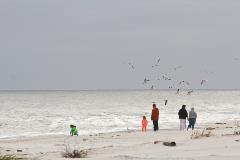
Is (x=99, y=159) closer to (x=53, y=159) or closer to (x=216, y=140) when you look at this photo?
(x=53, y=159)

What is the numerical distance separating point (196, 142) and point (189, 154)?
2.81 metres

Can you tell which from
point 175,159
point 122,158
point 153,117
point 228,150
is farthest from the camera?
point 153,117

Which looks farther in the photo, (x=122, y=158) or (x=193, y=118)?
(x=193, y=118)

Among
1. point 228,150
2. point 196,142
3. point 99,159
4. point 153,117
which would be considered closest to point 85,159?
point 99,159

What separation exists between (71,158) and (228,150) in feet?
9.85

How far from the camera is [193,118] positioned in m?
24.9

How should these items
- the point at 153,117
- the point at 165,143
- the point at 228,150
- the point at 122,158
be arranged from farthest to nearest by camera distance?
the point at 153,117, the point at 165,143, the point at 228,150, the point at 122,158

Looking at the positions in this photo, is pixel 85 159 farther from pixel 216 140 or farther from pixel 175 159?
pixel 216 140

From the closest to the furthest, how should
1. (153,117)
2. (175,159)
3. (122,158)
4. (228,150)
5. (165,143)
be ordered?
(175,159) < (122,158) < (228,150) < (165,143) < (153,117)

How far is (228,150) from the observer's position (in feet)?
33.8

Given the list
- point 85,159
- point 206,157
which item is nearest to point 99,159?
point 85,159

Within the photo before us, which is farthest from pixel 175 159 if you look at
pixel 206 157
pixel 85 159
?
pixel 85 159

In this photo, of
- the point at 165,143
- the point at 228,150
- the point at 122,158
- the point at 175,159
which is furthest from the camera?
the point at 165,143

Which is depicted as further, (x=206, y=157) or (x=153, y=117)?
(x=153, y=117)
